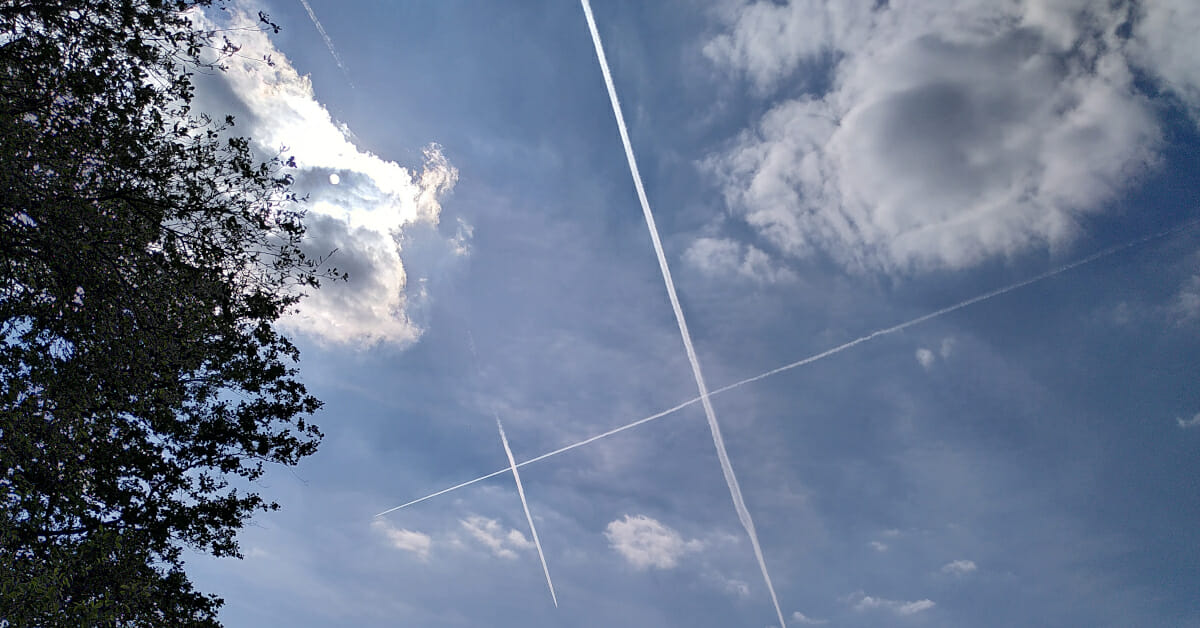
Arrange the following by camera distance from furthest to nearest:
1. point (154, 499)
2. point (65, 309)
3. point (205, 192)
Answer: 1. point (154, 499)
2. point (205, 192)
3. point (65, 309)

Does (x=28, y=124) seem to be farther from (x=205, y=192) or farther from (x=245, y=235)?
(x=245, y=235)

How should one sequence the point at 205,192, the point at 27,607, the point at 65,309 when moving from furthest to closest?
the point at 205,192 → the point at 65,309 → the point at 27,607

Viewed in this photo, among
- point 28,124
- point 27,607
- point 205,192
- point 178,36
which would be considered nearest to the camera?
point 27,607

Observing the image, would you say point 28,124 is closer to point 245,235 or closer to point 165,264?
point 165,264

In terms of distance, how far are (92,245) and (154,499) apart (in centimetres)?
1048

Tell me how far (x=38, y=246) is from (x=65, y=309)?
185cm

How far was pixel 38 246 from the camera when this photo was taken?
12.1 m

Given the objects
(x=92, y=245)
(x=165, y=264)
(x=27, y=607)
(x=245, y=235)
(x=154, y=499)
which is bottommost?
(x=27, y=607)

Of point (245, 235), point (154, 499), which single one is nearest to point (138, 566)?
point (154, 499)

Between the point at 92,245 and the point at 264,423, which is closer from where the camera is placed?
the point at 92,245

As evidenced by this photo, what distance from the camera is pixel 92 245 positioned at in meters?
12.7

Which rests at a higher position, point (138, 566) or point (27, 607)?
point (138, 566)

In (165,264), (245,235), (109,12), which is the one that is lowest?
(165,264)

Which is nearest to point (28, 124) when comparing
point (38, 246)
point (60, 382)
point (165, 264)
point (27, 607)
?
point (38, 246)
